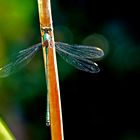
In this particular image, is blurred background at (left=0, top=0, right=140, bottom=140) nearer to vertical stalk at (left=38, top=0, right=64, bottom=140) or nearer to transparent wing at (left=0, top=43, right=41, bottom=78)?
transparent wing at (left=0, top=43, right=41, bottom=78)

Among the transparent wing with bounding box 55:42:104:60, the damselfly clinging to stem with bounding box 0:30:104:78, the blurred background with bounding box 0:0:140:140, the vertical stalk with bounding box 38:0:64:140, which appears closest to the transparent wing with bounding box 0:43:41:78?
the damselfly clinging to stem with bounding box 0:30:104:78

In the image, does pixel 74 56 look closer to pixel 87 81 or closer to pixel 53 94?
pixel 53 94

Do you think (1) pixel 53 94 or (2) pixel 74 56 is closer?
(1) pixel 53 94

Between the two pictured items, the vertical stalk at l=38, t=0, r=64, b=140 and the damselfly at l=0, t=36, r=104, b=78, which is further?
the damselfly at l=0, t=36, r=104, b=78

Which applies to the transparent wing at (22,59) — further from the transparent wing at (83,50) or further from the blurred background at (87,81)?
the blurred background at (87,81)

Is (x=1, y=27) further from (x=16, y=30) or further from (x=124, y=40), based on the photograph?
(x=124, y=40)

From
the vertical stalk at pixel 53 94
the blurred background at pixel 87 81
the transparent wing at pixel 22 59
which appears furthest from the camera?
the blurred background at pixel 87 81

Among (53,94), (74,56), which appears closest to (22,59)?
(74,56)

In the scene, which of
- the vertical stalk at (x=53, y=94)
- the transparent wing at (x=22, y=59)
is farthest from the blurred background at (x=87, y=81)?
the vertical stalk at (x=53, y=94)
